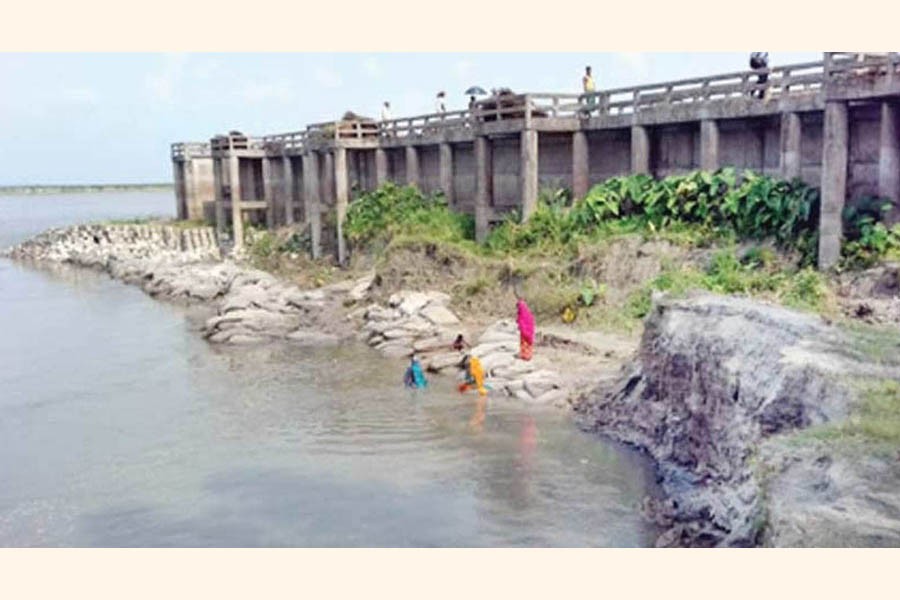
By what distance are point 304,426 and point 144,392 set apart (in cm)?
515

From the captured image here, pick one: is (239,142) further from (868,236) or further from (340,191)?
(868,236)

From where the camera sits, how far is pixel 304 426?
701 inches

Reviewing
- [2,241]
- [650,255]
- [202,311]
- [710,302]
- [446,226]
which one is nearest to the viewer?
[710,302]

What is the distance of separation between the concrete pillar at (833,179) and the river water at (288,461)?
6655 mm

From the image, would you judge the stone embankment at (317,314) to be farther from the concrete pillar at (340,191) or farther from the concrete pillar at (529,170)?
the concrete pillar at (529,170)

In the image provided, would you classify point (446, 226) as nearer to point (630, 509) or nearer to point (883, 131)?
point (883, 131)

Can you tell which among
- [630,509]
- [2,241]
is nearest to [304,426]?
[630,509]

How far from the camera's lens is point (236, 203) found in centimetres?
4178

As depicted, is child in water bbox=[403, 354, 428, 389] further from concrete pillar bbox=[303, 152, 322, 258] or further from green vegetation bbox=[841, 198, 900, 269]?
concrete pillar bbox=[303, 152, 322, 258]

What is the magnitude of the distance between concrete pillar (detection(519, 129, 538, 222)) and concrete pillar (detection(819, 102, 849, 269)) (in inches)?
360

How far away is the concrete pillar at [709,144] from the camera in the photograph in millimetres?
22500

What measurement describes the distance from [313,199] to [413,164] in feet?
18.3

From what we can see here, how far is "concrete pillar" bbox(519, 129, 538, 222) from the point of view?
26531 mm

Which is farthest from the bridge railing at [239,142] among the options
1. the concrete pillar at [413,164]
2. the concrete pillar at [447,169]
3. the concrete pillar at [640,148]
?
the concrete pillar at [640,148]
